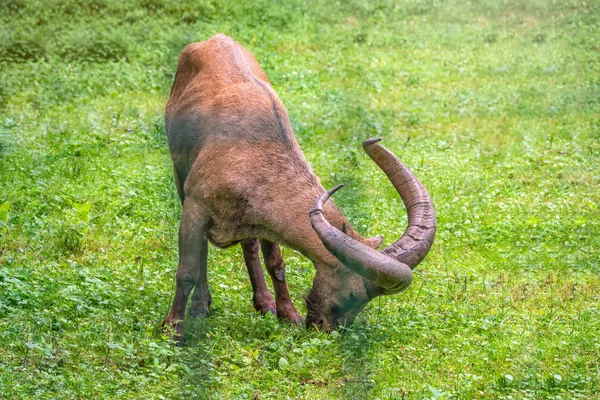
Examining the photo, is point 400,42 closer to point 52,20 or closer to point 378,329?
point 52,20

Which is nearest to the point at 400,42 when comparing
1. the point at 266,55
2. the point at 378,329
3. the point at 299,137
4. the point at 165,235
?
the point at 266,55

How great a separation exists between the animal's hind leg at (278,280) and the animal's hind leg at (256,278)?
0.14 m

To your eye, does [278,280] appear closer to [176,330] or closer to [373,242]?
[176,330]

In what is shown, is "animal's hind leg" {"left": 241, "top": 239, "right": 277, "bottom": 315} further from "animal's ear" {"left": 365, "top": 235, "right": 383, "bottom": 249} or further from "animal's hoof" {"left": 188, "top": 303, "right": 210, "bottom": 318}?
"animal's ear" {"left": 365, "top": 235, "right": 383, "bottom": 249}

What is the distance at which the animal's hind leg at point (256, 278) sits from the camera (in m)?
8.14

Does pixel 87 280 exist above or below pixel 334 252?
below

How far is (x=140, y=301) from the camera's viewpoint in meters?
7.71

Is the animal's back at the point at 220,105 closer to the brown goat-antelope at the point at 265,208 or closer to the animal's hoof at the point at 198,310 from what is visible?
the brown goat-antelope at the point at 265,208

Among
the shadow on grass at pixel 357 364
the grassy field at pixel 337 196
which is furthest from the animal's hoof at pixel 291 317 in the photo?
the shadow on grass at pixel 357 364

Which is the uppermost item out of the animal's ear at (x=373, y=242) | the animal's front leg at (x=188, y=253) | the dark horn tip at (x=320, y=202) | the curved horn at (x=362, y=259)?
the dark horn tip at (x=320, y=202)

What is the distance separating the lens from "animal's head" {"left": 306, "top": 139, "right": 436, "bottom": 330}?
6.39 m

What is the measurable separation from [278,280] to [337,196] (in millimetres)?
2808

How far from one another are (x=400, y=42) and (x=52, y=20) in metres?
6.86

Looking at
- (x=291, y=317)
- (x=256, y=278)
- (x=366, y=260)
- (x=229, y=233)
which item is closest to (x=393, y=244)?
(x=366, y=260)
